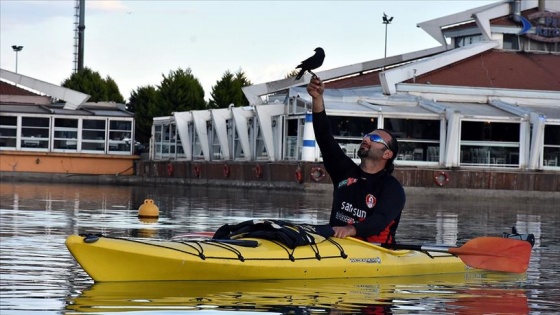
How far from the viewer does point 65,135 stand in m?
72.2

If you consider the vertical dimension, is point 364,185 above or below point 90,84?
below

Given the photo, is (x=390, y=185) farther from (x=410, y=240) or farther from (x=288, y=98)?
(x=288, y=98)

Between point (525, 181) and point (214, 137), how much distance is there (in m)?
22.2

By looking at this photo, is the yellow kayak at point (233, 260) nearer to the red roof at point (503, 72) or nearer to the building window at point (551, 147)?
the building window at point (551, 147)

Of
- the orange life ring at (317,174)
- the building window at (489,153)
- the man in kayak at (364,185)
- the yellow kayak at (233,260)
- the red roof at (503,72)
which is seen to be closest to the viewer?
the yellow kayak at (233,260)

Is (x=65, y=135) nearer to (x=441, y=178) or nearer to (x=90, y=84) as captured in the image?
(x=441, y=178)

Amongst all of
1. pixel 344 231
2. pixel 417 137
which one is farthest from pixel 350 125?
pixel 344 231

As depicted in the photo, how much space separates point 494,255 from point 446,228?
11.0m

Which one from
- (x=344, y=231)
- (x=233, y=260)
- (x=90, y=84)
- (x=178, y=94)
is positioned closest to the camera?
(x=233, y=260)

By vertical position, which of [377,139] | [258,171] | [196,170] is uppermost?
[377,139]

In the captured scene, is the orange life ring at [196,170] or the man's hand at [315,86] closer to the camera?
the man's hand at [315,86]

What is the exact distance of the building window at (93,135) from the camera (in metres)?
72.6

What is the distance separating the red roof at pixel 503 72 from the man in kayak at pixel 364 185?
47.3m

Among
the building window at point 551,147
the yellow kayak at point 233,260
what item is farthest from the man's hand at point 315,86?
the building window at point 551,147
